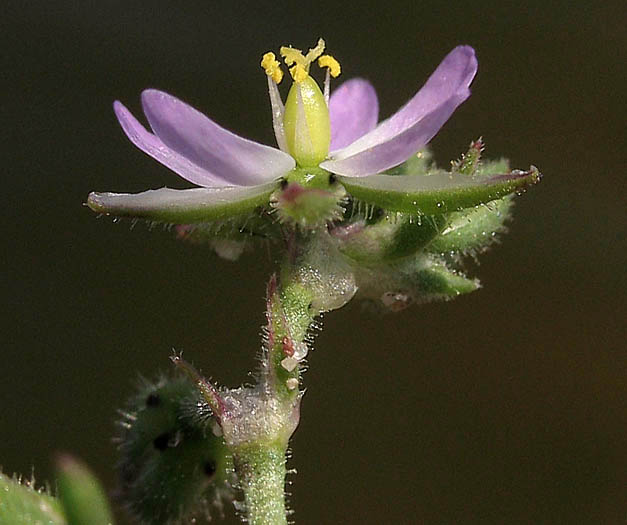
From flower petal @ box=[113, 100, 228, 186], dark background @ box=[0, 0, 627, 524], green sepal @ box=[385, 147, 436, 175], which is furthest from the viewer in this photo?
dark background @ box=[0, 0, 627, 524]

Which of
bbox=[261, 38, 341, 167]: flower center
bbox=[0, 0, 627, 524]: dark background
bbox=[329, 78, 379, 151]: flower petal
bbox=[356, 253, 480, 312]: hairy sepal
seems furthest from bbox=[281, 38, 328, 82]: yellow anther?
bbox=[0, 0, 627, 524]: dark background

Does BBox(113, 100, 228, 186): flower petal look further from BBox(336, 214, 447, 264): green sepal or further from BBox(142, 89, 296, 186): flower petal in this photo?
BBox(336, 214, 447, 264): green sepal

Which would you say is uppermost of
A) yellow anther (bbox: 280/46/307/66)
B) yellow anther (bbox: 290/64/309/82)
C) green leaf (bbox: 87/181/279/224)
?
yellow anther (bbox: 280/46/307/66)

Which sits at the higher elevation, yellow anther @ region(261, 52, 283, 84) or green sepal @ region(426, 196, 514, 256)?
yellow anther @ region(261, 52, 283, 84)

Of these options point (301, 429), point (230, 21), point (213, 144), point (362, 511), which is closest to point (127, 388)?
point (301, 429)

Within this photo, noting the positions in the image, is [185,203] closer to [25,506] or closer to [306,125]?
[306,125]

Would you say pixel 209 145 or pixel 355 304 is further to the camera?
pixel 355 304

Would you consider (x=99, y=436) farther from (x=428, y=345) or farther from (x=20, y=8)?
(x=20, y=8)

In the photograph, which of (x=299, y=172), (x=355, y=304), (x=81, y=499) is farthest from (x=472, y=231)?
(x=355, y=304)
